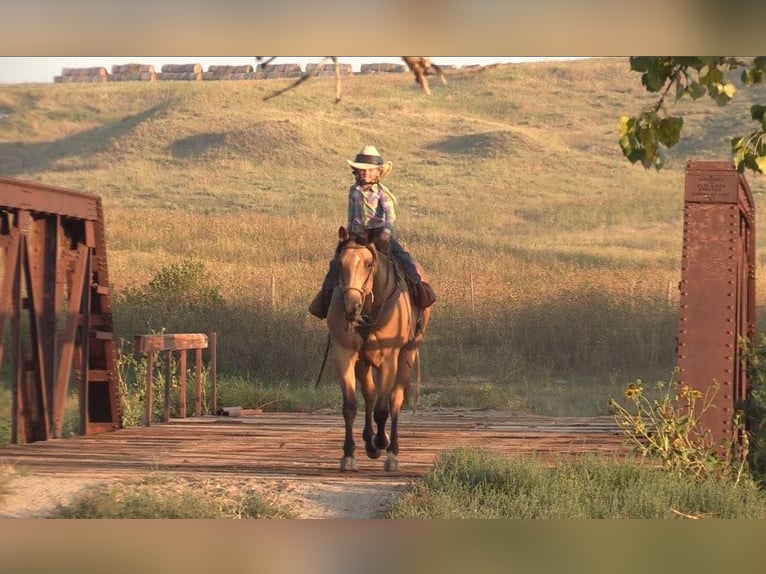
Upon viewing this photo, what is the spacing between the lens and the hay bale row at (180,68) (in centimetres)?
7736

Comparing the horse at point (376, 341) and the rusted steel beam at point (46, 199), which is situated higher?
the rusted steel beam at point (46, 199)

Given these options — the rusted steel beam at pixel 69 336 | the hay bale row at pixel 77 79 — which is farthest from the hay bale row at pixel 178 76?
the rusted steel beam at pixel 69 336

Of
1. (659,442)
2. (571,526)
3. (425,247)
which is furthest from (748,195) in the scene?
(425,247)

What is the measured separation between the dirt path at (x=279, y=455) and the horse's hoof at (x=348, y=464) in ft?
0.46

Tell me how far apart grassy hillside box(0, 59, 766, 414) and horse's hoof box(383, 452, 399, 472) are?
991 cm

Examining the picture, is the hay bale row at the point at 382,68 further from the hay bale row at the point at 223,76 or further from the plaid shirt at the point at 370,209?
the plaid shirt at the point at 370,209

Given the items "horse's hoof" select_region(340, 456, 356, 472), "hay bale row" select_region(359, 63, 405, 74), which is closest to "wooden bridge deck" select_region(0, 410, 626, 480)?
"horse's hoof" select_region(340, 456, 356, 472)

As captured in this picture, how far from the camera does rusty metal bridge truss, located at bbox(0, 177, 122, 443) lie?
1544 cm

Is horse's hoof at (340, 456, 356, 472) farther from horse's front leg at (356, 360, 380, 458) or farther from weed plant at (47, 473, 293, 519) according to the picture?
weed plant at (47, 473, 293, 519)

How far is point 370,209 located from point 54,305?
4.57 metres

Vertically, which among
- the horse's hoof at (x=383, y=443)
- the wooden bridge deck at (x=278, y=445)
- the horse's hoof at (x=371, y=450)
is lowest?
the wooden bridge deck at (x=278, y=445)

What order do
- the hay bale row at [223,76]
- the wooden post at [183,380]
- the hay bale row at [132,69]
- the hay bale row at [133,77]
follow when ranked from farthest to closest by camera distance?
the hay bale row at [132,69], the hay bale row at [133,77], the hay bale row at [223,76], the wooden post at [183,380]

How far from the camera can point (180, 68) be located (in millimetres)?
78750

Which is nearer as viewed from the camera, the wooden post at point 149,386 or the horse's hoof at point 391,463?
the horse's hoof at point 391,463
